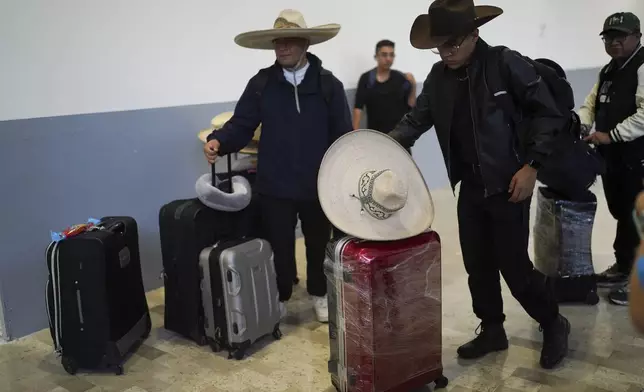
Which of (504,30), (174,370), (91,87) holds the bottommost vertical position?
(174,370)

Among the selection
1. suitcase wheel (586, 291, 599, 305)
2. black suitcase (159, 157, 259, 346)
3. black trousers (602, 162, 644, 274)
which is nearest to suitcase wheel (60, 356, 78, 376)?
black suitcase (159, 157, 259, 346)

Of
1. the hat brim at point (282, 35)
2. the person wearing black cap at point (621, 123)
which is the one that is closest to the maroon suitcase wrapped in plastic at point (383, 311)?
the hat brim at point (282, 35)

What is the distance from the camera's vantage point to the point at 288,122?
2.63m

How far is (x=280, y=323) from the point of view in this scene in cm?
281

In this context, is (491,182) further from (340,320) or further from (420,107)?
(340,320)

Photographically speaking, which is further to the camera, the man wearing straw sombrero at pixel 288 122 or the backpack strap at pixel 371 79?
the backpack strap at pixel 371 79

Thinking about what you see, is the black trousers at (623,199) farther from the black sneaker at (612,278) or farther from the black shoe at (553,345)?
the black shoe at (553,345)

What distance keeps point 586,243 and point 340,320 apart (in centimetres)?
145

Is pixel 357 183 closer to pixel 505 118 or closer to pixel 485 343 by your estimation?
pixel 505 118

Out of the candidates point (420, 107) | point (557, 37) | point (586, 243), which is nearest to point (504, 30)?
point (557, 37)

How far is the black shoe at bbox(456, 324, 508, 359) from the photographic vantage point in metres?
2.35

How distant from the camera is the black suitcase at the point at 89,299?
231 cm

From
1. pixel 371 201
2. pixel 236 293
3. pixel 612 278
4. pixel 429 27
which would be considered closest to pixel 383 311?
pixel 371 201

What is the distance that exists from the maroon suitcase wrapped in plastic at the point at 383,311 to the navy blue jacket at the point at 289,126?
2.30 feet
